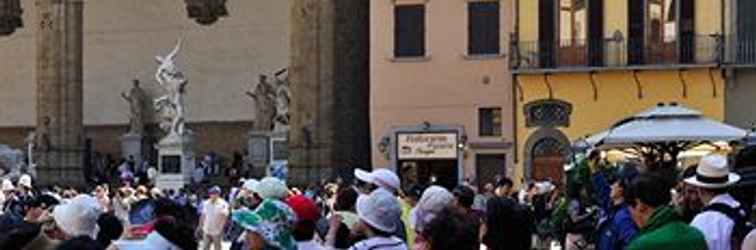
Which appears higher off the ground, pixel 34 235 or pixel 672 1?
pixel 672 1

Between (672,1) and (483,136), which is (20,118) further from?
(672,1)

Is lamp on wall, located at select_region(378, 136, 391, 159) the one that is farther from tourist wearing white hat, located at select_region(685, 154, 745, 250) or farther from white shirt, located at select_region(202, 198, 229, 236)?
tourist wearing white hat, located at select_region(685, 154, 745, 250)

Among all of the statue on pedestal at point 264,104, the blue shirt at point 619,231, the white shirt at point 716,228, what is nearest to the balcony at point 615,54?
the statue on pedestal at point 264,104

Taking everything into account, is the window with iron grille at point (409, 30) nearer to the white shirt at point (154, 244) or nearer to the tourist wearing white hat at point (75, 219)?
the tourist wearing white hat at point (75, 219)

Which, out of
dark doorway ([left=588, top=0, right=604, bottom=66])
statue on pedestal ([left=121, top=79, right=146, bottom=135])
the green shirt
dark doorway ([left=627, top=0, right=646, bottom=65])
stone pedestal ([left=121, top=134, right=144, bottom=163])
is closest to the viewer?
the green shirt

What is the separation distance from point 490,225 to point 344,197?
8.90ft

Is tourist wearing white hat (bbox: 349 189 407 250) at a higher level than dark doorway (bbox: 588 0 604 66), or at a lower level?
lower

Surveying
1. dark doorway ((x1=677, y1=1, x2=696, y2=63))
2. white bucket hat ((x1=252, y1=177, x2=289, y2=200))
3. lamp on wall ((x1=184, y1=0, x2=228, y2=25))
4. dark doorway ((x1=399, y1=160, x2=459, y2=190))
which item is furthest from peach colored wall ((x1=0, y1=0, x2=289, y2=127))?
white bucket hat ((x1=252, y1=177, x2=289, y2=200))

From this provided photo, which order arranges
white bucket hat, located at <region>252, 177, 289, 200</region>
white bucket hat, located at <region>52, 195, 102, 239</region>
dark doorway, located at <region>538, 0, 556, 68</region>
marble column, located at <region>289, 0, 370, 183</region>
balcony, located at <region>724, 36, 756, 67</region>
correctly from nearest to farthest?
white bucket hat, located at <region>52, 195, 102, 239</region>
white bucket hat, located at <region>252, 177, 289, 200</region>
balcony, located at <region>724, 36, 756, 67</region>
marble column, located at <region>289, 0, 370, 183</region>
dark doorway, located at <region>538, 0, 556, 68</region>

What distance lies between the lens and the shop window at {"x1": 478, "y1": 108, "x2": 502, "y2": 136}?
42.4 metres

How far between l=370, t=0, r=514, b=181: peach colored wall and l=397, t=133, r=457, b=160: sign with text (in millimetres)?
442

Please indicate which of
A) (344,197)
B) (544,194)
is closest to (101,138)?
(544,194)

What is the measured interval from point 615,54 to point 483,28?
415 cm

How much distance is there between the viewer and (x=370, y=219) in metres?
9.08
